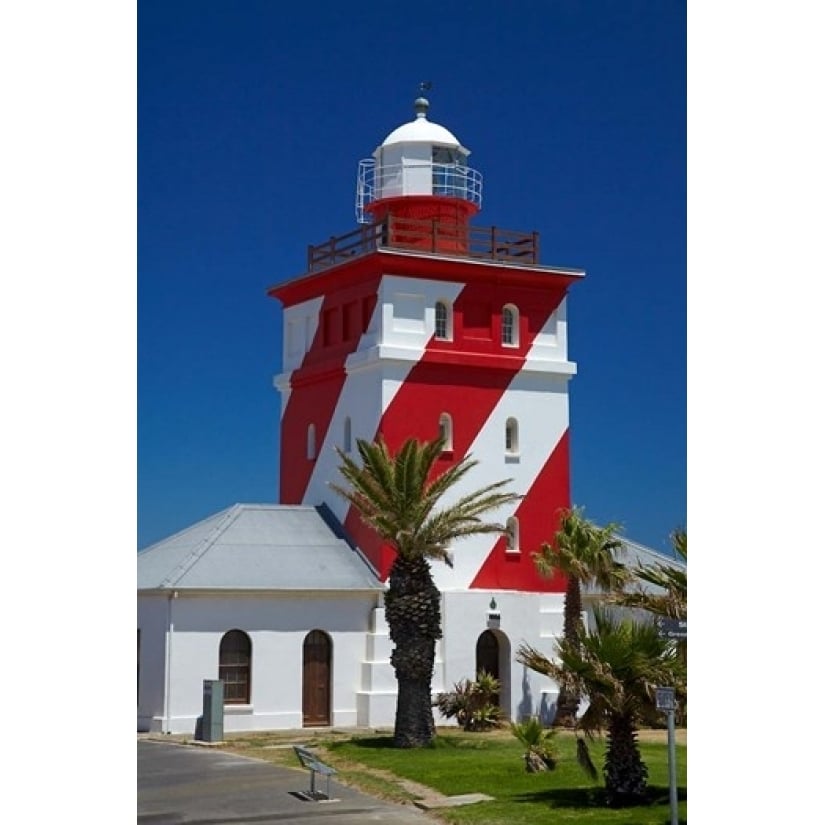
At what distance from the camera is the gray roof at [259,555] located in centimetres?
2333

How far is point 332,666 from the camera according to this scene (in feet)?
78.5

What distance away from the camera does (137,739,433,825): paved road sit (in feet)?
44.9

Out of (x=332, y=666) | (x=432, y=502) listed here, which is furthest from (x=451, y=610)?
(x=432, y=502)

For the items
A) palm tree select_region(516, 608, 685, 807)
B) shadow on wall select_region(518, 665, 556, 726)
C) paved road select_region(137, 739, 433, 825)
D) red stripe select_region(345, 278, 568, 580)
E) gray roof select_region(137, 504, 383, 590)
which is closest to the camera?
paved road select_region(137, 739, 433, 825)

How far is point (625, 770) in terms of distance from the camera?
14344mm

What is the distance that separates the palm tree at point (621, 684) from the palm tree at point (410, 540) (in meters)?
6.40

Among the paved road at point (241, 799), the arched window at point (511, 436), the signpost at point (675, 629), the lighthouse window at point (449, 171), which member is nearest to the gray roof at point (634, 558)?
the arched window at point (511, 436)

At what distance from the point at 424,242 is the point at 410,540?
6.23 metres

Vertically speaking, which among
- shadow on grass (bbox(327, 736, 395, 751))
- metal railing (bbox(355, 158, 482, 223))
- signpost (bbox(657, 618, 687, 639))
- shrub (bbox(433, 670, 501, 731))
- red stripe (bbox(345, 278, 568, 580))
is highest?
metal railing (bbox(355, 158, 482, 223))

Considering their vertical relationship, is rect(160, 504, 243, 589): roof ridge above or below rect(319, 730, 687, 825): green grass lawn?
above

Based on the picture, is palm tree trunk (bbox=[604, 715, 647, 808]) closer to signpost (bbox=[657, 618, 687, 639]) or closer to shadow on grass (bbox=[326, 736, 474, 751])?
signpost (bbox=[657, 618, 687, 639])

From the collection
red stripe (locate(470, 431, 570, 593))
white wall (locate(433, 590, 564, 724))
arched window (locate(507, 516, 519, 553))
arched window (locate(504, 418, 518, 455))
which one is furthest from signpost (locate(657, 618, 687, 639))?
arched window (locate(504, 418, 518, 455))

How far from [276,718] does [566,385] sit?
7260 mm

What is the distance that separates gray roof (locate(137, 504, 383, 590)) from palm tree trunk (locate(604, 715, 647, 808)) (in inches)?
384
